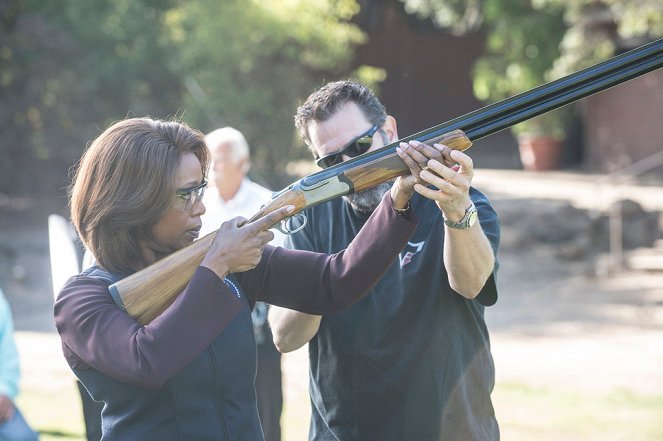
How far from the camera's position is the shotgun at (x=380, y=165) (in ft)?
9.43

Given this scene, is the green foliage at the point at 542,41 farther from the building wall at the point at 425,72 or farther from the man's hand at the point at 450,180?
the man's hand at the point at 450,180

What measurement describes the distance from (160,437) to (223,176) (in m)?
4.14

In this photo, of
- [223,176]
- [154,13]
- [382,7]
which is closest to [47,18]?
[154,13]

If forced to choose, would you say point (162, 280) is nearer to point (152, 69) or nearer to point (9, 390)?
point (9, 390)

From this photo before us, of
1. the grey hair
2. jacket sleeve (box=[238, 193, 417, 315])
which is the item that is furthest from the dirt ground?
jacket sleeve (box=[238, 193, 417, 315])

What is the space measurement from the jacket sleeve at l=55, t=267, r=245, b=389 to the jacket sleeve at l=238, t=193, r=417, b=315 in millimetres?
363

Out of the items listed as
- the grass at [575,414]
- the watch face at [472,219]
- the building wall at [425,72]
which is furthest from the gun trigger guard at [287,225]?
the building wall at [425,72]

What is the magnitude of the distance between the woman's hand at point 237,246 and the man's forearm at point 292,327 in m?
0.58

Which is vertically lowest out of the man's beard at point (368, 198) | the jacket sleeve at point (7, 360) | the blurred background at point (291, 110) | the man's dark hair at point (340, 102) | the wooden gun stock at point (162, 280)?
the jacket sleeve at point (7, 360)

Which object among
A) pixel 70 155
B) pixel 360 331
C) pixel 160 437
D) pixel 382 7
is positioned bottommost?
pixel 160 437

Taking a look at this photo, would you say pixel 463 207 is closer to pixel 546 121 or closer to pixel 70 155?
pixel 70 155

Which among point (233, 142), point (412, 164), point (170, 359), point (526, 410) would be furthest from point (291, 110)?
point (170, 359)

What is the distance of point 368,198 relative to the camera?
3.55 meters

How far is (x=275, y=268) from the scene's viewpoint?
3203 millimetres
